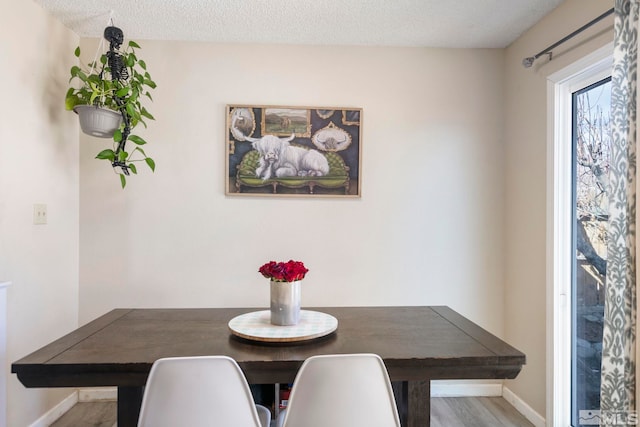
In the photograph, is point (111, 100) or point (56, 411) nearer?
point (111, 100)

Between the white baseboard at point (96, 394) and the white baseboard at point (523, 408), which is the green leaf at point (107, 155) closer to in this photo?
the white baseboard at point (96, 394)

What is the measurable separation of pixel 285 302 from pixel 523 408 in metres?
1.97

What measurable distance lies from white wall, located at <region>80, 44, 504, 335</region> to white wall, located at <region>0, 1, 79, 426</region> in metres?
0.15

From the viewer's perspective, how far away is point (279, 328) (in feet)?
5.33

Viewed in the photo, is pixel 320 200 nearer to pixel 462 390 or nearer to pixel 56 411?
pixel 462 390

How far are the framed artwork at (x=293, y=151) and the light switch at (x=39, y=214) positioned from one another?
1.09 metres

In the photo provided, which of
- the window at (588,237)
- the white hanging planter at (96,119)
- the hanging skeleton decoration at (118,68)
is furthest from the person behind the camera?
the hanging skeleton decoration at (118,68)

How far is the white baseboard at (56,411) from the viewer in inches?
90.4

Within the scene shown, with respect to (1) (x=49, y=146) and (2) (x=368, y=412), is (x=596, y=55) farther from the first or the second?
(1) (x=49, y=146)

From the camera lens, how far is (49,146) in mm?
2375

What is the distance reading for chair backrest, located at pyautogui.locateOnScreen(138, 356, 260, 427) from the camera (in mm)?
1161

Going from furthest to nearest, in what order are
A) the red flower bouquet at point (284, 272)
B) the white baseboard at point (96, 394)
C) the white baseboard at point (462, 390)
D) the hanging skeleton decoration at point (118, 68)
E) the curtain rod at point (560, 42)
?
the white baseboard at point (462, 390)
the white baseboard at point (96, 394)
the hanging skeleton decoration at point (118, 68)
the curtain rod at point (560, 42)
the red flower bouquet at point (284, 272)

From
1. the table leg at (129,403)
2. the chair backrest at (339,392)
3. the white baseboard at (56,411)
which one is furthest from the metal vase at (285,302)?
the white baseboard at (56,411)

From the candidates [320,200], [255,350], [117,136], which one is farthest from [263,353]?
[117,136]
